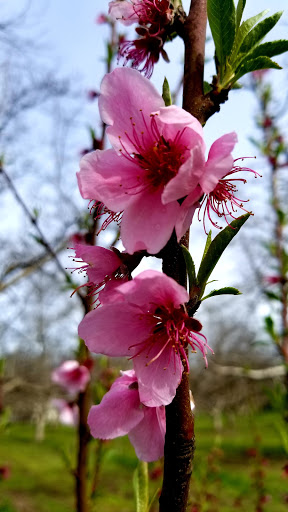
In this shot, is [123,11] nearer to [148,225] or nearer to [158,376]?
[148,225]

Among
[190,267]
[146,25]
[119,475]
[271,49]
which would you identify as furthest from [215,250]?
[119,475]

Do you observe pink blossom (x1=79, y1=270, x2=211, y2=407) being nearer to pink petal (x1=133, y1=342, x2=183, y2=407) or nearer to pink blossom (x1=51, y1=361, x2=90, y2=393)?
pink petal (x1=133, y1=342, x2=183, y2=407)

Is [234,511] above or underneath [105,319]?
underneath

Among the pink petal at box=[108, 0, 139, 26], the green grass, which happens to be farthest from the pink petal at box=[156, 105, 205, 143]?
the green grass

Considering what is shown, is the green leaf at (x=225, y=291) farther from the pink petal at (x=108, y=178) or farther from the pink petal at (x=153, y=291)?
the pink petal at (x=108, y=178)

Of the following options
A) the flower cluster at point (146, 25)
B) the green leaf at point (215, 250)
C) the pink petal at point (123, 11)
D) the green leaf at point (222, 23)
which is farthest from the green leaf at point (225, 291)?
the pink petal at point (123, 11)

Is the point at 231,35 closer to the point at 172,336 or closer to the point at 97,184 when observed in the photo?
the point at 97,184

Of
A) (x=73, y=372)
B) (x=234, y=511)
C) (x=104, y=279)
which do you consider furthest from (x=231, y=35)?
(x=234, y=511)
